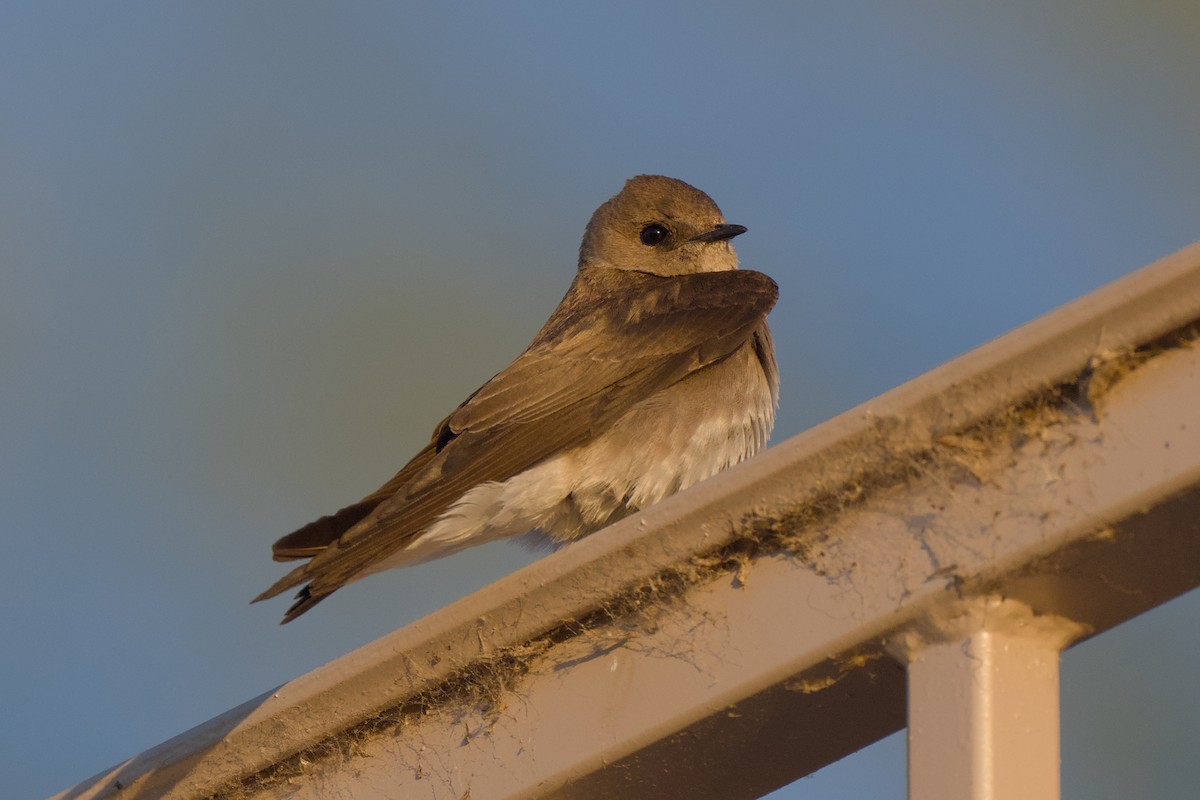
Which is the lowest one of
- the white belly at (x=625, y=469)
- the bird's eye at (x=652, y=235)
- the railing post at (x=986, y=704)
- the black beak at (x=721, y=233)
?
the railing post at (x=986, y=704)

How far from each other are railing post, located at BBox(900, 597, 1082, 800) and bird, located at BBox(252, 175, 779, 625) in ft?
6.41

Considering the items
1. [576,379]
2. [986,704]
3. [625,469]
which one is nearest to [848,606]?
[986,704]

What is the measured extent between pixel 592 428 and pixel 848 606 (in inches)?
102

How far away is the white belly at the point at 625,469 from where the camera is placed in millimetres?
4516

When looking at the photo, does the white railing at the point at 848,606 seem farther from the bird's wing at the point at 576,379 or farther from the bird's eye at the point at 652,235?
the bird's eye at the point at 652,235

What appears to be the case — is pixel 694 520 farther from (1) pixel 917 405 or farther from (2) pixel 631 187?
(2) pixel 631 187

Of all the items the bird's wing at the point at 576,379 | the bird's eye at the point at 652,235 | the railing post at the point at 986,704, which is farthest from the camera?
the bird's eye at the point at 652,235

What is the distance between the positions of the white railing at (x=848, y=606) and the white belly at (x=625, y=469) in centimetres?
169

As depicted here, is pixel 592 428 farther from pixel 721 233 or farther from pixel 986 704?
pixel 986 704

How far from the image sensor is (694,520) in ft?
7.90

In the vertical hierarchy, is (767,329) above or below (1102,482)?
above

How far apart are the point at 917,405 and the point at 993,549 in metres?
0.23

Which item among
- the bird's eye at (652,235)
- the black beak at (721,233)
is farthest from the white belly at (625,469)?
the bird's eye at (652,235)

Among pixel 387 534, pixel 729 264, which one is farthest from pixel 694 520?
pixel 729 264
